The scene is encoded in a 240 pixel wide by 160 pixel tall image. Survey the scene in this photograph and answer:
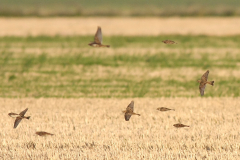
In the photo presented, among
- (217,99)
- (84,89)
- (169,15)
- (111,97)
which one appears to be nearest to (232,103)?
(217,99)

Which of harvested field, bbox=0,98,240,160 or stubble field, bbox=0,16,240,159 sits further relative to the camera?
stubble field, bbox=0,16,240,159

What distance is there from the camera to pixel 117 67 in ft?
83.9

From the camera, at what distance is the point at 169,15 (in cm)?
5050

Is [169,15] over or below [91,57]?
over

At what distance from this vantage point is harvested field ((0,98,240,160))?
11.2 m

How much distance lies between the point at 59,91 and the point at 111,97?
7.31 feet

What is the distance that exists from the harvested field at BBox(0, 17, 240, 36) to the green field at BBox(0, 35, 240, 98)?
2.76 m

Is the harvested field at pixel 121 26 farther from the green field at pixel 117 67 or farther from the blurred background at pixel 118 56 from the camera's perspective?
the green field at pixel 117 67

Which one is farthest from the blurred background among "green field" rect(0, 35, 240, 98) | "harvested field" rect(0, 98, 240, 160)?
"harvested field" rect(0, 98, 240, 160)

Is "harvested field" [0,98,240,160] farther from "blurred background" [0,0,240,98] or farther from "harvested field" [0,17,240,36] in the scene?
"harvested field" [0,17,240,36]

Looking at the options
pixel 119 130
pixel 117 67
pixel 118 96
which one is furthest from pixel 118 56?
pixel 119 130

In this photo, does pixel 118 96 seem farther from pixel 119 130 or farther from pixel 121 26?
pixel 121 26

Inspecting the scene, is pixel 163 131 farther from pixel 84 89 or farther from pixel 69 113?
pixel 84 89

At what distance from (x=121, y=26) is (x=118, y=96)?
2432 centimetres
